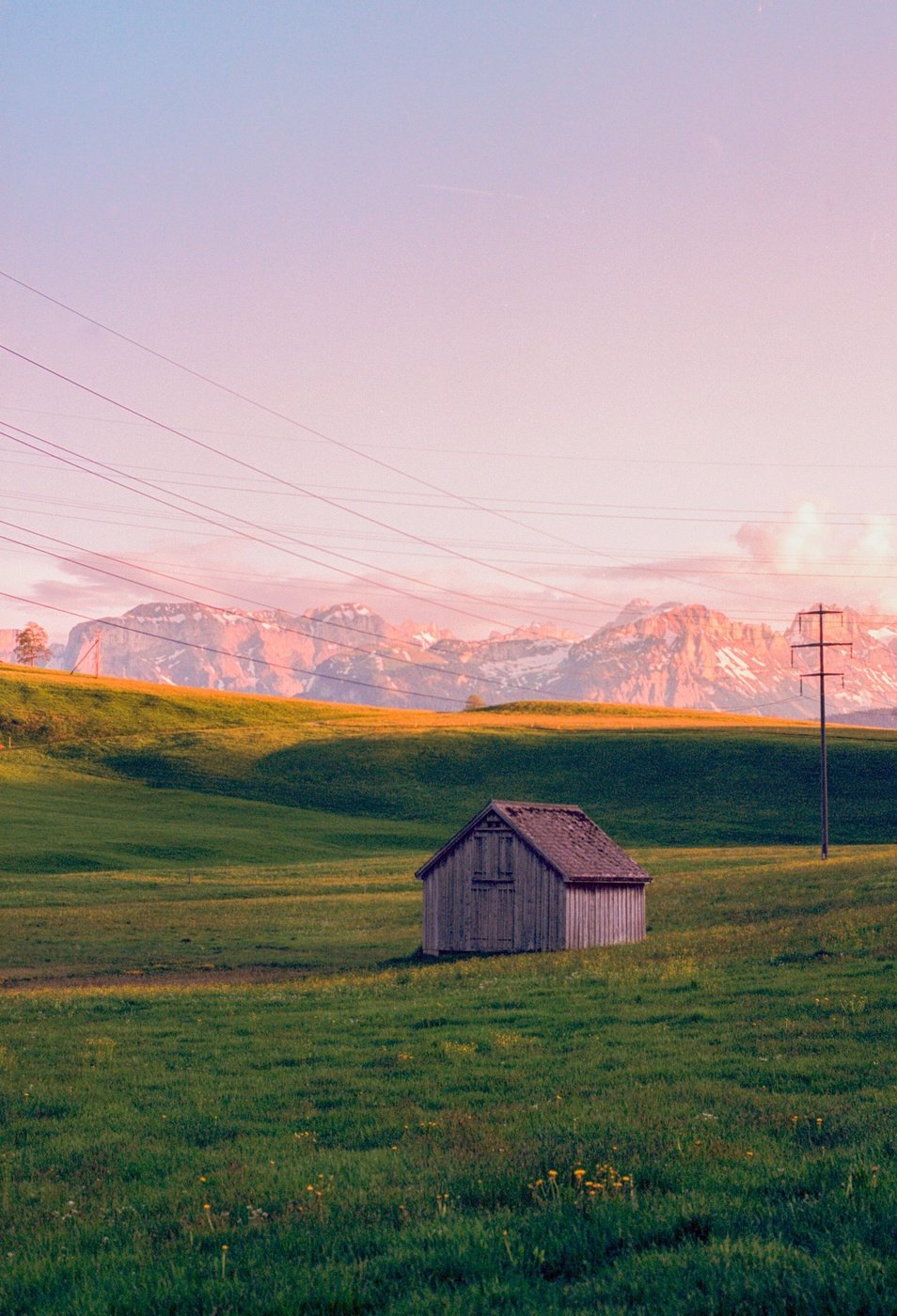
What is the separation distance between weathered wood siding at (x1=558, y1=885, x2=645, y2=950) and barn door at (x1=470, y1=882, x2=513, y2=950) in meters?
2.41

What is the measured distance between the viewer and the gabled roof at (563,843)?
4569cm

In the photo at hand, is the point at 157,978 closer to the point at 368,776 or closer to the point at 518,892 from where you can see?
the point at 518,892

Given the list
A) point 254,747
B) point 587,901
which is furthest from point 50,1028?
point 254,747

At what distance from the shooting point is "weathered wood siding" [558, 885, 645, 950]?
45.2 metres

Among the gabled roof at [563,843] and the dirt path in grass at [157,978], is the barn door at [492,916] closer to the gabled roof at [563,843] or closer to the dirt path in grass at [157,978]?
the gabled roof at [563,843]

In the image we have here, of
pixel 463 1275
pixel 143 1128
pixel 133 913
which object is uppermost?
pixel 463 1275

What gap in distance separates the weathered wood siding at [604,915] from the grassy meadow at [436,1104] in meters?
1.77

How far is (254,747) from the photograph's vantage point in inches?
5027

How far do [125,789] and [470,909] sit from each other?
68.7m

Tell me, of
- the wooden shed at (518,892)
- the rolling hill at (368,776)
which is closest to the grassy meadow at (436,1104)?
the wooden shed at (518,892)

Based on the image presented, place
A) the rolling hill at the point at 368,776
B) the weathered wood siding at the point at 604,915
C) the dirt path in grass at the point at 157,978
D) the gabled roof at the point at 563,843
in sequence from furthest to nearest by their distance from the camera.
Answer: the rolling hill at the point at 368,776 → the gabled roof at the point at 563,843 → the weathered wood siding at the point at 604,915 → the dirt path in grass at the point at 157,978

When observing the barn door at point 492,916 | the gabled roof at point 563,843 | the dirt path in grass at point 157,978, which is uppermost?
the gabled roof at point 563,843

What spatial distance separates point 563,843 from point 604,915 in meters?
3.19

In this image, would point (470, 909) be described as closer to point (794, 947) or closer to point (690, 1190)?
point (794, 947)
